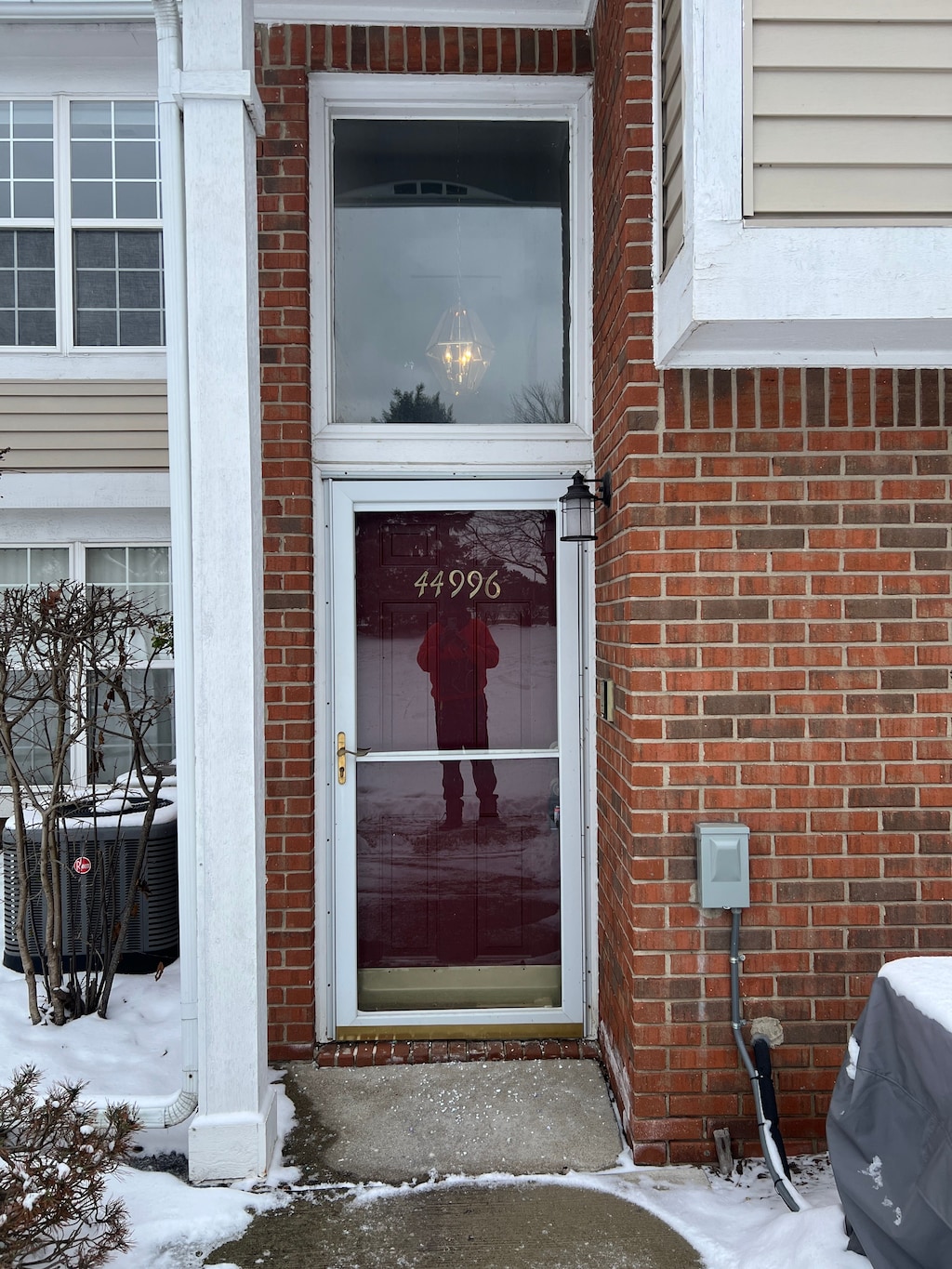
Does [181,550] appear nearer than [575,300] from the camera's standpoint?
Yes

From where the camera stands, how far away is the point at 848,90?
225 cm

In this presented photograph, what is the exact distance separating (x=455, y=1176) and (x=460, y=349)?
298cm

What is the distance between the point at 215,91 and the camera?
8.63ft

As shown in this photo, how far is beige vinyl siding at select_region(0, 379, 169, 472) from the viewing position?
499cm

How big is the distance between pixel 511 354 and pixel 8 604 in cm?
239

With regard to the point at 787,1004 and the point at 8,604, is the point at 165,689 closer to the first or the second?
the point at 8,604

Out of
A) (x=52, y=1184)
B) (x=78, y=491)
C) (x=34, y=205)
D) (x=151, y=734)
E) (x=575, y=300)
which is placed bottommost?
(x=52, y=1184)

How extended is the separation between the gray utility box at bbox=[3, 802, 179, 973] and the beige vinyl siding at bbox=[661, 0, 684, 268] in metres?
3.35

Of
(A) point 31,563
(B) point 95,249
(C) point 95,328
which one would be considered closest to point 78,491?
(A) point 31,563

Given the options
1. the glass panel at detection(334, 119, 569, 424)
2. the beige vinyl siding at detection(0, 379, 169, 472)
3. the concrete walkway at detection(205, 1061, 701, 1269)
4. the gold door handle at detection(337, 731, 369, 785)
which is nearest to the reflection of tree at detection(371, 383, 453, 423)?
the glass panel at detection(334, 119, 569, 424)

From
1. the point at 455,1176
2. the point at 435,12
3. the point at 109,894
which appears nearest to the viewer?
the point at 455,1176

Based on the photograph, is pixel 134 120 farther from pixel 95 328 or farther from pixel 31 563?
pixel 31 563

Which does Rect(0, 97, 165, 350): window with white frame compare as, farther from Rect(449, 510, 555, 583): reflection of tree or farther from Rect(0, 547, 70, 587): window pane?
Rect(449, 510, 555, 583): reflection of tree

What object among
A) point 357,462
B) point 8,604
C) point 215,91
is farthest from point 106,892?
point 215,91
